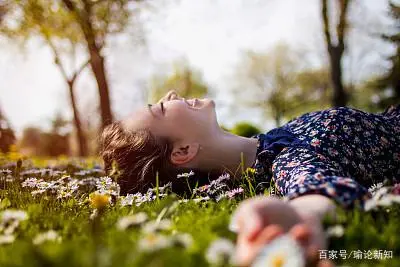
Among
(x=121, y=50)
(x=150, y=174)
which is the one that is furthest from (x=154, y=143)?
(x=121, y=50)

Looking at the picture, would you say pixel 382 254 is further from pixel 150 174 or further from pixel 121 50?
pixel 121 50

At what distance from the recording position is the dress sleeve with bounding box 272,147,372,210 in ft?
6.14

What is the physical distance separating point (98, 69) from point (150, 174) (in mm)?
10812

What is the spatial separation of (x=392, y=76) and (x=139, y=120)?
20.0 meters

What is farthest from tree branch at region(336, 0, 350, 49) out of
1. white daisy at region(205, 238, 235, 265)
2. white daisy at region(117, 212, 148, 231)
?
white daisy at region(205, 238, 235, 265)

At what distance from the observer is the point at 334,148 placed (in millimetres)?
3230

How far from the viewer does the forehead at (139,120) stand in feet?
11.1

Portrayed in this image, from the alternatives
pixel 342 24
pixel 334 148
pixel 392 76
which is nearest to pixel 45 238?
pixel 334 148

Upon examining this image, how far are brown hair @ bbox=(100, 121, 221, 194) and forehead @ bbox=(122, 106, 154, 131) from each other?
41mm

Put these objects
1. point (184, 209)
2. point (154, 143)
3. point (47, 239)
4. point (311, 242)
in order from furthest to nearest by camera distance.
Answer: point (154, 143) → point (184, 209) → point (47, 239) → point (311, 242)

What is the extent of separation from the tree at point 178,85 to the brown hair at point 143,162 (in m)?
32.7

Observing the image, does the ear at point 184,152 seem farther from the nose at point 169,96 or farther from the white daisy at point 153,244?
the white daisy at point 153,244

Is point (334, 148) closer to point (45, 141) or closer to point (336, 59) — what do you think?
point (336, 59)

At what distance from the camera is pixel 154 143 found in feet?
11.0
